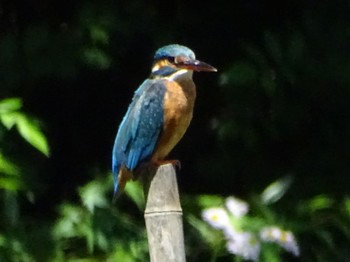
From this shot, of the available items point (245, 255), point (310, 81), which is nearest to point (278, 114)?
point (310, 81)

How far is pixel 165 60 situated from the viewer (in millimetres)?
3350

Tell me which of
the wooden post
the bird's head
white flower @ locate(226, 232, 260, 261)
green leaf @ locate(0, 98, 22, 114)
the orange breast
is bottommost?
the wooden post

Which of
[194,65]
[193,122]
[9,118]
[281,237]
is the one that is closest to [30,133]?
[9,118]

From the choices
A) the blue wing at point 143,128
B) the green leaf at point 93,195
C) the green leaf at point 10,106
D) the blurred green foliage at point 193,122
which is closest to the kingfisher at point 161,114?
the blue wing at point 143,128

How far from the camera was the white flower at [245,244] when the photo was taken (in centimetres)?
381

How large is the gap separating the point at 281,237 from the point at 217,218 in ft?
0.63

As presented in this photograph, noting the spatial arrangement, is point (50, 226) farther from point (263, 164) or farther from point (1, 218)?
point (263, 164)

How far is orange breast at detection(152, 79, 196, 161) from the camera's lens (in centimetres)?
329

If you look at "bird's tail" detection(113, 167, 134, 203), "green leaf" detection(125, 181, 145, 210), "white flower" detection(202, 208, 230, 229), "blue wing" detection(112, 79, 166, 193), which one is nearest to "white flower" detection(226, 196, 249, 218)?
"white flower" detection(202, 208, 230, 229)

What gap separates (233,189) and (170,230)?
5.23ft

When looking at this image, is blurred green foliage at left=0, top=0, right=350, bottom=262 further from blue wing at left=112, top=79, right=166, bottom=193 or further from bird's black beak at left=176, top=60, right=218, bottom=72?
bird's black beak at left=176, top=60, right=218, bottom=72

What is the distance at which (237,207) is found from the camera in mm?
3908

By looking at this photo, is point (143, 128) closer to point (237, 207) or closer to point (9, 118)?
point (9, 118)

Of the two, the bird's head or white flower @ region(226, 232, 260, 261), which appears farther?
white flower @ region(226, 232, 260, 261)
